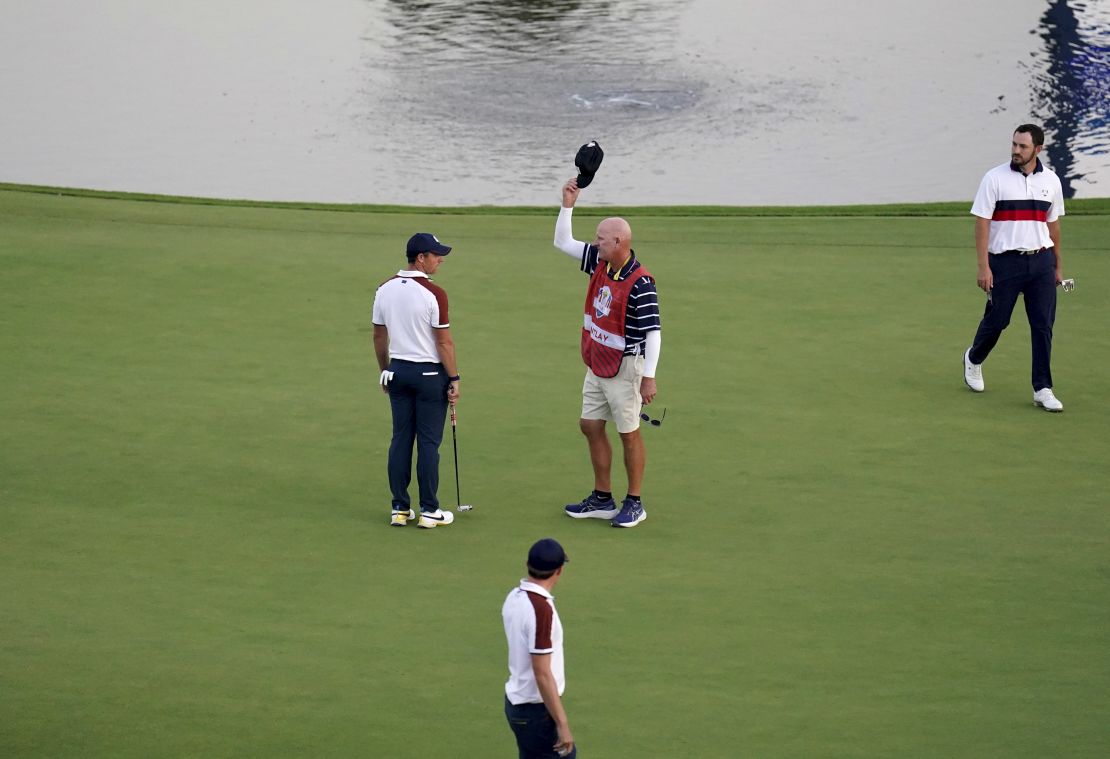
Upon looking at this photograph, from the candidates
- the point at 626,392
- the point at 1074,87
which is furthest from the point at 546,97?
the point at 626,392

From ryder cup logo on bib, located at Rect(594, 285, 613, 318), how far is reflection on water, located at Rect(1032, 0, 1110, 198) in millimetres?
16004

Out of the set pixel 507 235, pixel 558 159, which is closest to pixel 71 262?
pixel 507 235

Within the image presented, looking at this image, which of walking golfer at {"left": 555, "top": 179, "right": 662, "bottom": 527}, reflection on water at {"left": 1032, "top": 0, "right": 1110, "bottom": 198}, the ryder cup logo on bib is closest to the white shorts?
walking golfer at {"left": 555, "top": 179, "right": 662, "bottom": 527}

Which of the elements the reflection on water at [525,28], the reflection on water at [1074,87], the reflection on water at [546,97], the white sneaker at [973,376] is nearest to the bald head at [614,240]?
the white sneaker at [973,376]

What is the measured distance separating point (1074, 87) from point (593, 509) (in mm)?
24790

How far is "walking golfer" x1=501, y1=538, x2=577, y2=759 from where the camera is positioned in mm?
5059

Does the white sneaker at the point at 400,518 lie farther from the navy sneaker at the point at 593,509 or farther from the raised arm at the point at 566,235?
the raised arm at the point at 566,235

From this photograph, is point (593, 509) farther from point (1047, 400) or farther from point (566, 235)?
point (1047, 400)

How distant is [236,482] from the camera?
8750 millimetres

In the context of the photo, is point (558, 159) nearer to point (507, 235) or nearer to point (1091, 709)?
point (507, 235)

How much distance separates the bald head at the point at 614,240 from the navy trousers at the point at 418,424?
1092 mm

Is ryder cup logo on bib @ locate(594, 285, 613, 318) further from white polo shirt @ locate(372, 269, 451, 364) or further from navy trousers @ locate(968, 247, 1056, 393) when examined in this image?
navy trousers @ locate(968, 247, 1056, 393)

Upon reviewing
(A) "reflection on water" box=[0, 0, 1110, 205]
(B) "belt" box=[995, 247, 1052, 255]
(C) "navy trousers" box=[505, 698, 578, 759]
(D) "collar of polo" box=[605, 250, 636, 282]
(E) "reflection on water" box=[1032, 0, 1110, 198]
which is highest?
(D) "collar of polo" box=[605, 250, 636, 282]

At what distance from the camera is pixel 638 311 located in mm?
8164
